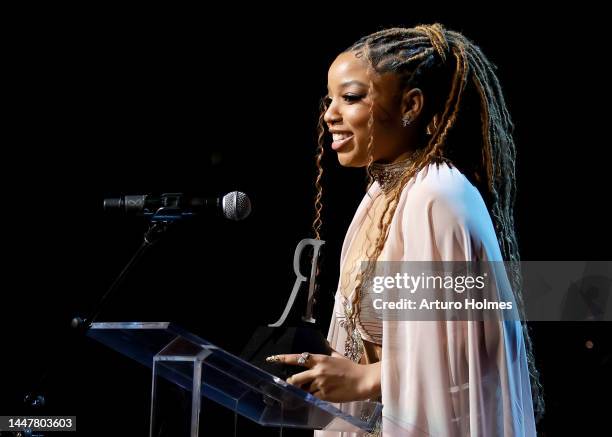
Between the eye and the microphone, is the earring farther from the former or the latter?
the microphone

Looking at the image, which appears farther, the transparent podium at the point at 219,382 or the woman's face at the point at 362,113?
the woman's face at the point at 362,113

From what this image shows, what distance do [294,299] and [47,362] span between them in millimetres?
672

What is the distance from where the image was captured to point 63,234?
320cm

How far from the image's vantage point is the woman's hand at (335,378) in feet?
5.14

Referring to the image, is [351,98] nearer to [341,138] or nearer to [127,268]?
[341,138]

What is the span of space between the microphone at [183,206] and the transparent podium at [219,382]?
35cm

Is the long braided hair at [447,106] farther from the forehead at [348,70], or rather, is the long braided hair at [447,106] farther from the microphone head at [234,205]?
the microphone head at [234,205]

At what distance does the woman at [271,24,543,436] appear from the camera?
5.19 feet

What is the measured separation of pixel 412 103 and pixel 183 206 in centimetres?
60

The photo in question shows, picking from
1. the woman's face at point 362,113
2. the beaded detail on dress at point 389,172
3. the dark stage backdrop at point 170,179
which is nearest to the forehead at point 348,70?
the woman's face at point 362,113

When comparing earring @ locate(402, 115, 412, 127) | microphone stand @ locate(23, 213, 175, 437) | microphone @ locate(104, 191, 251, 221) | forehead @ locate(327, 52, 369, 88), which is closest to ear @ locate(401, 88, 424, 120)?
earring @ locate(402, 115, 412, 127)

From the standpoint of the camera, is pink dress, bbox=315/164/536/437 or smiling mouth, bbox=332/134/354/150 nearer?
pink dress, bbox=315/164/536/437

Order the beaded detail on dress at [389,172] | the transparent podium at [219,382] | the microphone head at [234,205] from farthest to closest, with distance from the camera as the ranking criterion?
1. the beaded detail on dress at [389,172]
2. the microphone head at [234,205]
3. the transparent podium at [219,382]

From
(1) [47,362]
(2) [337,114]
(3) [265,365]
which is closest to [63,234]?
(1) [47,362]
